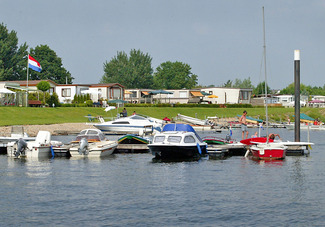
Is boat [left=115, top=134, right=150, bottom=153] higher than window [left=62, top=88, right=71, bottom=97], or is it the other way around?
window [left=62, top=88, right=71, bottom=97]

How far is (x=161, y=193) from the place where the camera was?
91.0 ft

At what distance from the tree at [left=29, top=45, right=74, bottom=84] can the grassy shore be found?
5819cm

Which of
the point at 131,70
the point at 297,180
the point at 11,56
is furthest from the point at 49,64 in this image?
the point at 297,180

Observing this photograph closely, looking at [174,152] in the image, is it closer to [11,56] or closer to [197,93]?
[197,93]

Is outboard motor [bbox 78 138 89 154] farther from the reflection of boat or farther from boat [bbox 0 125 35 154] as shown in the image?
the reflection of boat

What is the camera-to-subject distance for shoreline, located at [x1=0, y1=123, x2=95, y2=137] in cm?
6162

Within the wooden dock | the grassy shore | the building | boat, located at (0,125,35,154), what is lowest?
the wooden dock

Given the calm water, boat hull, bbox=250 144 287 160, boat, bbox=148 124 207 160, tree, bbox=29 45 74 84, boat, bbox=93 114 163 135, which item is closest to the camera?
the calm water

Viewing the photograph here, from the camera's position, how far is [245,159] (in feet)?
139

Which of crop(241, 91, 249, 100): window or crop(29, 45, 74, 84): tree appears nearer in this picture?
crop(241, 91, 249, 100): window

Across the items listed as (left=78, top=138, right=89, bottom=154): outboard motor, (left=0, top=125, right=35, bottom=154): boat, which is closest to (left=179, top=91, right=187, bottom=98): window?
(left=0, top=125, right=35, bottom=154): boat

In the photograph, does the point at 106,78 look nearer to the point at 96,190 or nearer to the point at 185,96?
the point at 185,96

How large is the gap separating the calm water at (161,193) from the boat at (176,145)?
1.44 metres

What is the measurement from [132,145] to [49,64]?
113 m
